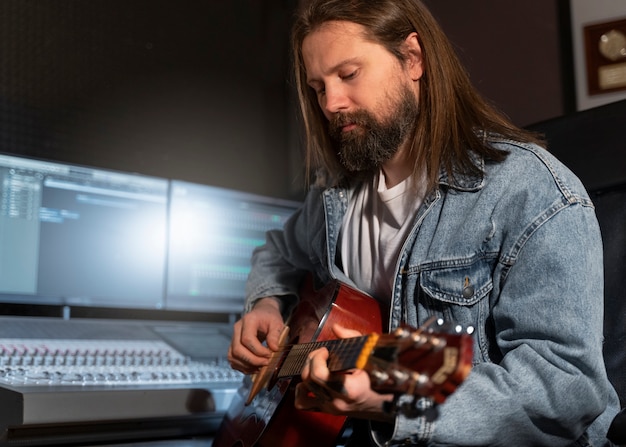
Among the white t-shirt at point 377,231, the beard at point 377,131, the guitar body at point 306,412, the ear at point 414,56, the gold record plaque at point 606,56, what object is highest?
the gold record plaque at point 606,56

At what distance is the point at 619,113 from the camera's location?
1387mm

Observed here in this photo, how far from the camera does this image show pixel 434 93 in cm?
148

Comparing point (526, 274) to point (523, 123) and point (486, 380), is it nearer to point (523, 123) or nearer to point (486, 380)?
point (486, 380)

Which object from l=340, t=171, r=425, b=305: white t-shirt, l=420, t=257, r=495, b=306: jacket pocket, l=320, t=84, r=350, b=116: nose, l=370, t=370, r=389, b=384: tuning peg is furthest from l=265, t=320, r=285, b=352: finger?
l=370, t=370, r=389, b=384: tuning peg

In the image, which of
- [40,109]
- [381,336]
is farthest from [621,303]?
[40,109]

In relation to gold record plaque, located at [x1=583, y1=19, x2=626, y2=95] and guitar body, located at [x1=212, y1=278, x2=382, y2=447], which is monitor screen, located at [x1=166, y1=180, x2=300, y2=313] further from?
gold record plaque, located at [x1=583, y1=19, x2=626, y2=95]

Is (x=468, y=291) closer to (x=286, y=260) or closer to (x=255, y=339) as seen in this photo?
(x=255, y=339)

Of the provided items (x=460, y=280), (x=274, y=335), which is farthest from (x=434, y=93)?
(x=274, y=335)

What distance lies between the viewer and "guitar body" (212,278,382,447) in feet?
4.23

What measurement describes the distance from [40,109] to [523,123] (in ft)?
4.67

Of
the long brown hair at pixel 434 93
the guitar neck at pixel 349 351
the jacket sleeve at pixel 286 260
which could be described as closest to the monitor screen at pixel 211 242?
the jacket sleeve at pixel 286 260

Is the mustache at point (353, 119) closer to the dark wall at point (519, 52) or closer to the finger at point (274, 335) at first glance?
the finger at point (274, 335)

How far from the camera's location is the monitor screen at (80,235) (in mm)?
1898

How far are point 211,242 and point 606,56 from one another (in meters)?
1.28
